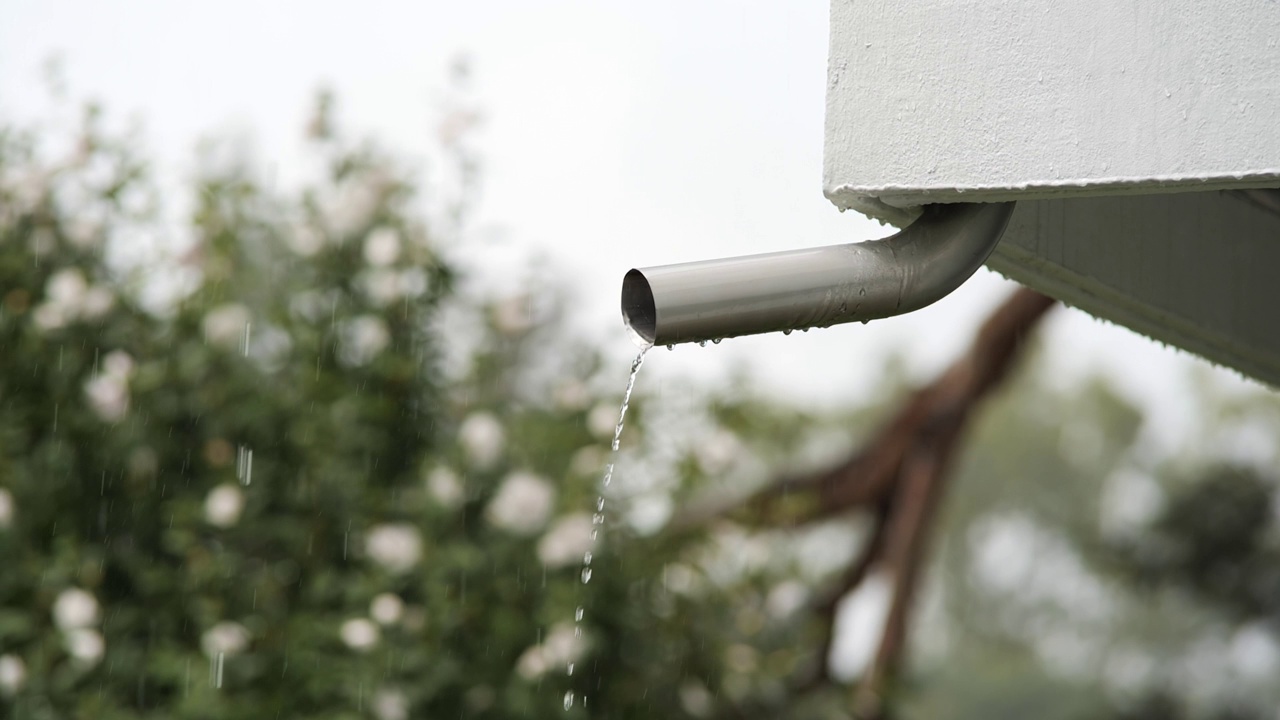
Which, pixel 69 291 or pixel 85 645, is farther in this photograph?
pixel 69 291

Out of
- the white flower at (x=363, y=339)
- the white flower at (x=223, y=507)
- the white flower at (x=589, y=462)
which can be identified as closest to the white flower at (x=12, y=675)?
the white flower at (x=223, y=507)

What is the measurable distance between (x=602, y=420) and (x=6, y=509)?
1322 millimetres

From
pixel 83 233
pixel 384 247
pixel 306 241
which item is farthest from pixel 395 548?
pixel 83 233

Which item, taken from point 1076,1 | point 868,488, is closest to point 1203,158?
point 1076,1

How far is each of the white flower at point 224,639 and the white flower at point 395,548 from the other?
0.33m

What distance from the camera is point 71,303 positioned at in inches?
115

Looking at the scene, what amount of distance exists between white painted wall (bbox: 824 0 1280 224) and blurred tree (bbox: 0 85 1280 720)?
1.85 meters

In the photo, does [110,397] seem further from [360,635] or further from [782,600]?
[782,600]

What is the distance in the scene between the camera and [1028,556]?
5.39m

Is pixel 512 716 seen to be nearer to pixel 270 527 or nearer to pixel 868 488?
pixel 270 527

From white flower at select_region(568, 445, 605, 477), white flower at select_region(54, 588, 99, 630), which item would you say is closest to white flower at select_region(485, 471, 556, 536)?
white flower at select_region(568, 445, 605, 477)

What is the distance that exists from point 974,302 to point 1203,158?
4446 mm

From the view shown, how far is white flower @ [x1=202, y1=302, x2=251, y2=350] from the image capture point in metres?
2.91

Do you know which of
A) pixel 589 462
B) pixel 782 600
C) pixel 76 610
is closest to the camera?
pixel 76 610
